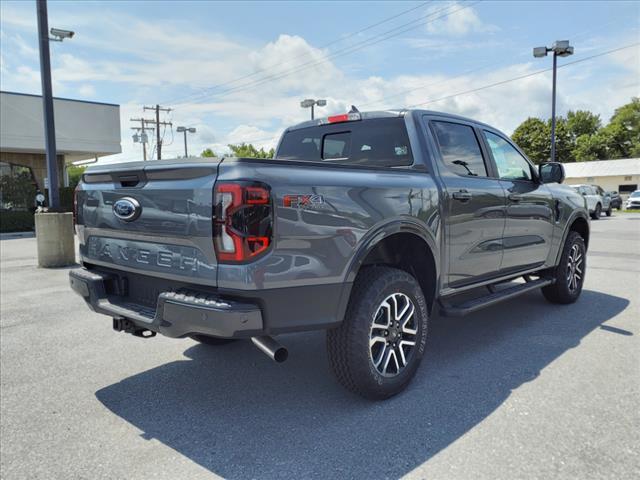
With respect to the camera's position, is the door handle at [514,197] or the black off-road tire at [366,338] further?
the door handle at [514,197]

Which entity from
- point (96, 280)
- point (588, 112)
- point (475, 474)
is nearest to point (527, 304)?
point (475, 474)

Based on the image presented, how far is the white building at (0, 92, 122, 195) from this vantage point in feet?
65.6

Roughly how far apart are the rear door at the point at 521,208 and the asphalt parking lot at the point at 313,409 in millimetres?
737

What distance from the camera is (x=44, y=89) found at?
9.39 m

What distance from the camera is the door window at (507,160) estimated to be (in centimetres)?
463

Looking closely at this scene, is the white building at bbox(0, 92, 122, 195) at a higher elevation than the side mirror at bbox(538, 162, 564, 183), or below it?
higher

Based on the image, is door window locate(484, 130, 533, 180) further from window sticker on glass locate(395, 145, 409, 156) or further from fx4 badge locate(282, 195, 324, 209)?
fx4 badge locate(282, 195, 324, 209)

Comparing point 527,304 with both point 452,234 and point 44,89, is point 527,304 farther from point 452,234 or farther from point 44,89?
point 44,89

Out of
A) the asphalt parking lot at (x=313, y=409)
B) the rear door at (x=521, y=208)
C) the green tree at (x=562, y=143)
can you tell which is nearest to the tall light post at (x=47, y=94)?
the asphalt parking lot at (x=313, y=409)

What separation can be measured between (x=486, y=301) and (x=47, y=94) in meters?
9.13

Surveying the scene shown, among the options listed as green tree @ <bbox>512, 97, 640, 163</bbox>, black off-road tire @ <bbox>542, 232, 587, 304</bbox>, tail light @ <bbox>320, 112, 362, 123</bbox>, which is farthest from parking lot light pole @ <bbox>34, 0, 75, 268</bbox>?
green tree @ <bbox>512, 97, 640, 163</bbox>

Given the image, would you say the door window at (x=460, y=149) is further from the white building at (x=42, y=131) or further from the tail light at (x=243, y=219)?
the white building at (x=42, y=131)

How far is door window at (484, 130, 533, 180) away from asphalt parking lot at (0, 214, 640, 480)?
152cm

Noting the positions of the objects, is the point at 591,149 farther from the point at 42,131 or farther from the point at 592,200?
the point at 42,131
